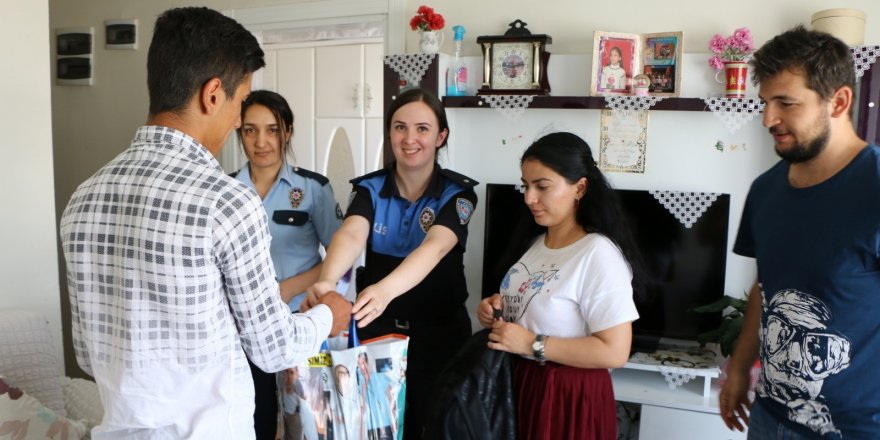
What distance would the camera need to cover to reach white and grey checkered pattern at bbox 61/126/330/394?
1.18 metres

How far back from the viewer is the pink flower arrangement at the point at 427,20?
123 inches

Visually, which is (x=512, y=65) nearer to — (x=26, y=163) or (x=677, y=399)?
(x=677, y=399)

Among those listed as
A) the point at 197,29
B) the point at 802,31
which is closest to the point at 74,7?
the point at 197,29

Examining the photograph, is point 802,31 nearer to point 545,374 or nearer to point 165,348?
point 545,374

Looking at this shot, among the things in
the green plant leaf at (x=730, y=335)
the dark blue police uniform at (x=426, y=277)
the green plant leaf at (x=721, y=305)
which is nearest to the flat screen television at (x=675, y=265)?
the green plant leaf at (x=721, y=305)

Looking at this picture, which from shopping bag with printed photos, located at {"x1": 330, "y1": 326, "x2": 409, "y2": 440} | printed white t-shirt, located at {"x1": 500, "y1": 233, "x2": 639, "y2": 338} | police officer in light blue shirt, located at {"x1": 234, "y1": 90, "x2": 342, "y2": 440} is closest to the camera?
shopping bag with printed photos, located at {"x1": 330, "y1": 326, "x2": 409, "y2": 440}

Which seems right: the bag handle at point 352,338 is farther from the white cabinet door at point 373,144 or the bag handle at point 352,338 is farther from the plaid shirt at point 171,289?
the white cabinet door at point 373,144

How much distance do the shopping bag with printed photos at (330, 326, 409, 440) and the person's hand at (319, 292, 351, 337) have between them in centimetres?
6

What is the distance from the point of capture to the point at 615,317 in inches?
64.8

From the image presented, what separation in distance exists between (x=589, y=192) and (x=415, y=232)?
55cm

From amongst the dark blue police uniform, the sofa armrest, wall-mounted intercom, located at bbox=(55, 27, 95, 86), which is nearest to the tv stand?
the dark blue police uniform

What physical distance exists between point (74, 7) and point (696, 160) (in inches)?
150

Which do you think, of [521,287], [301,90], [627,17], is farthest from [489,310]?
[301,90]

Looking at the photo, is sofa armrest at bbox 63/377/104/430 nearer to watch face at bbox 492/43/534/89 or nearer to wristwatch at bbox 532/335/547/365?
wristwatch at bbox 532/335/547/365
